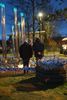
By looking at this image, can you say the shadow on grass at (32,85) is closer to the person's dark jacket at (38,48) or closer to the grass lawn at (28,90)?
the grass lawn at (28,90)

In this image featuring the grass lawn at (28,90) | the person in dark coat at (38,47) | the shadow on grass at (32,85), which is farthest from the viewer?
the person in dark coat at (38,47)

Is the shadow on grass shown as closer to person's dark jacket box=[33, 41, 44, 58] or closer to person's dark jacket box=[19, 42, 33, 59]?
person's dark jacket box=[19, 42, 33, 59]

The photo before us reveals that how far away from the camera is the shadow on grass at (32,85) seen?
14383mm

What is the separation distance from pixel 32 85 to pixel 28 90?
1.27 meters

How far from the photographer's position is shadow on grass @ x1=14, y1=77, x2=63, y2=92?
14.4 m

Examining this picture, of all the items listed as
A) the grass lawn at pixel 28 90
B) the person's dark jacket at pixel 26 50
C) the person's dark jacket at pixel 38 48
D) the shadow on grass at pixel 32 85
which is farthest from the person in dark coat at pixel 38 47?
the shadow on grass at pixel 32 85

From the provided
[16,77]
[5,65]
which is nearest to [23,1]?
[5,65]

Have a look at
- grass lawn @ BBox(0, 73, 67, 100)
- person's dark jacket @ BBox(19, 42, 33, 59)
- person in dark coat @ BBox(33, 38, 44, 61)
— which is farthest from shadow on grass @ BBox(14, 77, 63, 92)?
person in dark coat @ BBox(33, 38, 44, 61)

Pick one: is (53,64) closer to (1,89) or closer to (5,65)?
(1,89)

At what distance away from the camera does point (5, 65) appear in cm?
2261

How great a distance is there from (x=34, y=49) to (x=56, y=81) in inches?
258

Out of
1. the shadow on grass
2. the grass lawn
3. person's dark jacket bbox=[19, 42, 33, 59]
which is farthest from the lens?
person's dark jacket bbox=[19, 42, 33, 59]

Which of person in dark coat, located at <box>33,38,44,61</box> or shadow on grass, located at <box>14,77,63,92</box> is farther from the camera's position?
person in dark coat, located at <box>33,38,44,61</box>

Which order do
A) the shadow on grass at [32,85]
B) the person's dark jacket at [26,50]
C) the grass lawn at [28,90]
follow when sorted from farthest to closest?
the person's dark jacket at [26,50] → the shadow on grass at [32,85] → the grass lawn at [28,90]
